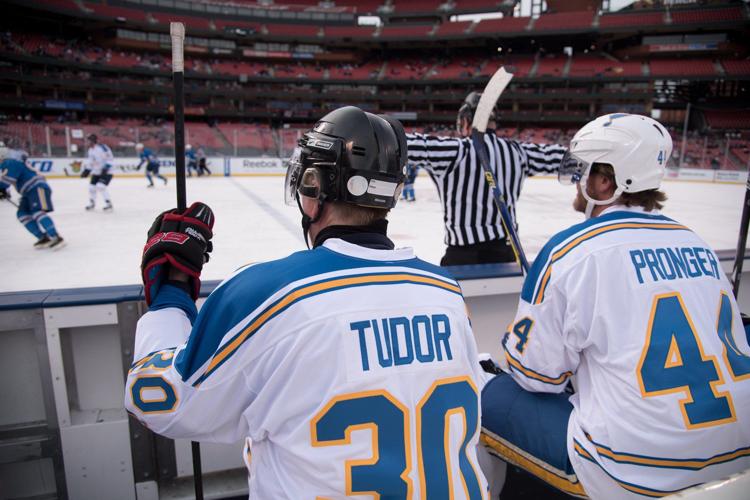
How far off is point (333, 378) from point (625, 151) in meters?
1.19

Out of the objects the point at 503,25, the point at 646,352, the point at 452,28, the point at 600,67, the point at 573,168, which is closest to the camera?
the point at 646,352

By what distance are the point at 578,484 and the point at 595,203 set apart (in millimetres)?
804

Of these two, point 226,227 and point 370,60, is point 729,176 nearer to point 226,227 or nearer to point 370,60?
point 226,227

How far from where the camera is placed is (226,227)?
253 inches

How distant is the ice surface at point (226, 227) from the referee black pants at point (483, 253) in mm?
2012

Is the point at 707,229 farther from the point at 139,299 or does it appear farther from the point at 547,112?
the point at 547,112

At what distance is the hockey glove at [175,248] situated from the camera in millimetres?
1101

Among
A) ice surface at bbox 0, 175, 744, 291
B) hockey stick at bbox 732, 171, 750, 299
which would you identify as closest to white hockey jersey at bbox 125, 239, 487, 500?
hockey stick at bbox 732, 171, 750, 299

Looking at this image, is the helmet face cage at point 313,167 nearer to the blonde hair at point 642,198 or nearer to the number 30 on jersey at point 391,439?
the number 30 on jersey at point 391,439

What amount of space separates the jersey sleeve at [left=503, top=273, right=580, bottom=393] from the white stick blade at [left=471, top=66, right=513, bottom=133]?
1265mm

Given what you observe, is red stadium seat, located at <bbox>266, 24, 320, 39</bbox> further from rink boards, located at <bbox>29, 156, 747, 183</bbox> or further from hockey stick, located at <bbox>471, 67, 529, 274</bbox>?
hockey stick, located at <bbox>471, 67, 529, 274</bbox>

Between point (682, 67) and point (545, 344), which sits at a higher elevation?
point (682, 67)

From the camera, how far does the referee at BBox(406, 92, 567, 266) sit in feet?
8.66

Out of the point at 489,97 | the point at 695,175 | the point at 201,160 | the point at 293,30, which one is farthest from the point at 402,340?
the point at 293,30
